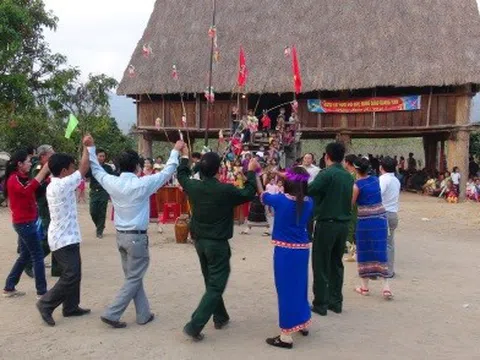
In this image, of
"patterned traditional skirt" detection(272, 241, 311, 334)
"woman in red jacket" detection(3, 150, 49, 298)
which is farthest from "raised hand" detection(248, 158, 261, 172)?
"woman in red jacket" detection(3, 150, 49, 298)

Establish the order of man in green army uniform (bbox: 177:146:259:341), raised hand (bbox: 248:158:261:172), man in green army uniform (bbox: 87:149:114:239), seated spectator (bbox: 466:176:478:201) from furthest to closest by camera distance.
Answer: seated spectator (bbox: 466:176:478:201) < man in green army uniform (bbox: 87:149:114:239) < man in green army uniform (bbox: 177:146:259:341) < raised hand (bbox: 248:158:261:172)

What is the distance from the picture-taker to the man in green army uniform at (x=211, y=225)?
4.34m

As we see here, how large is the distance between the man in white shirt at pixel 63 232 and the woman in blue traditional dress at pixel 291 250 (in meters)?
1.79

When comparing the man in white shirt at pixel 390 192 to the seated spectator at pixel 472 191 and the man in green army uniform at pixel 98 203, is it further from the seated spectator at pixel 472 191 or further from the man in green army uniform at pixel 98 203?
the seated spectator at pixel 472 191

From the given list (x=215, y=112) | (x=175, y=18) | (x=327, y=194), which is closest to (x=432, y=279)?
(x=327, y=194)

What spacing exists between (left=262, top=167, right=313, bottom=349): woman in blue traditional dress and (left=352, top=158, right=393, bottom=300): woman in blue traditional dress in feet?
4.90

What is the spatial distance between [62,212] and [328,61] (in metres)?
13.5

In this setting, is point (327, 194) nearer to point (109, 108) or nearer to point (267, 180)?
point (267, 180)

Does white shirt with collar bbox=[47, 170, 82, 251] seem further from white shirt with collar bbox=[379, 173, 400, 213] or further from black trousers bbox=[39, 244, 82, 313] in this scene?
white shirt with collar bbox=[379, 173, 400, 213]

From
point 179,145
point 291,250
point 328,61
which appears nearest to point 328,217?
point 291,250

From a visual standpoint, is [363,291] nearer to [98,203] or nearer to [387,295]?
[387,295]

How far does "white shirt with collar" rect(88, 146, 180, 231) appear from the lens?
182 inches

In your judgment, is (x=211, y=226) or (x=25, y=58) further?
(x=25, y=58)

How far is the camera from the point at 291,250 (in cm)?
441
